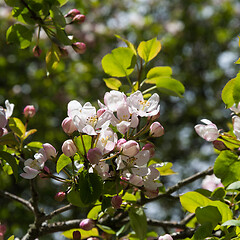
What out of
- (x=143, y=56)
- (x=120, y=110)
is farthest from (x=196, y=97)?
(x=120, y=110)

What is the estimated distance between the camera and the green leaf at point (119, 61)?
133 centimetres

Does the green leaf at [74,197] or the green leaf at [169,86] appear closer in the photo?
the green leaf at [74,197]

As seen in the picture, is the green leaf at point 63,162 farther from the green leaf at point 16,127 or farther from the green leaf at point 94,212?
the green leaf at point 16,127

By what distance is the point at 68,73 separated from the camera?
4430 millimetres

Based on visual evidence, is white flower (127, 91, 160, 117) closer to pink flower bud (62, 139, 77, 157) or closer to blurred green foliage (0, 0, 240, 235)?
pink flower bud (62, 139, 77, 157)

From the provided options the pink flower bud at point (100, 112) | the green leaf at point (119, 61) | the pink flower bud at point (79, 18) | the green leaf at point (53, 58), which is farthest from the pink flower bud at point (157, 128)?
the pink flower bud at point (79, 18)

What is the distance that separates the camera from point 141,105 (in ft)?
3.65

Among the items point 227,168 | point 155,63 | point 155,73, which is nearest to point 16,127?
point 155,73

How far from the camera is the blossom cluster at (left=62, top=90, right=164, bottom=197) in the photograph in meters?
1.00

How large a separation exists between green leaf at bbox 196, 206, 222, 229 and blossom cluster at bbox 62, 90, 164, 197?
0.49ft

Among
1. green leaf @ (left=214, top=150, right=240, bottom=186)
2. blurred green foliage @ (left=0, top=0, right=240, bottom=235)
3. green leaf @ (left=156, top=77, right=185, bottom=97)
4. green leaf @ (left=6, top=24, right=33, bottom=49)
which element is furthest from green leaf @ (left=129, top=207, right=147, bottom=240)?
blurred green foliage @ (left=0, top=0, right=240, bottom=235)

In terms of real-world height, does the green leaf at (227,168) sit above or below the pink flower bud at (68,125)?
below

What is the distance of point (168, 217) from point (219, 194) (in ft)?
9.38

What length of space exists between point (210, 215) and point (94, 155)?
1.21 ft
